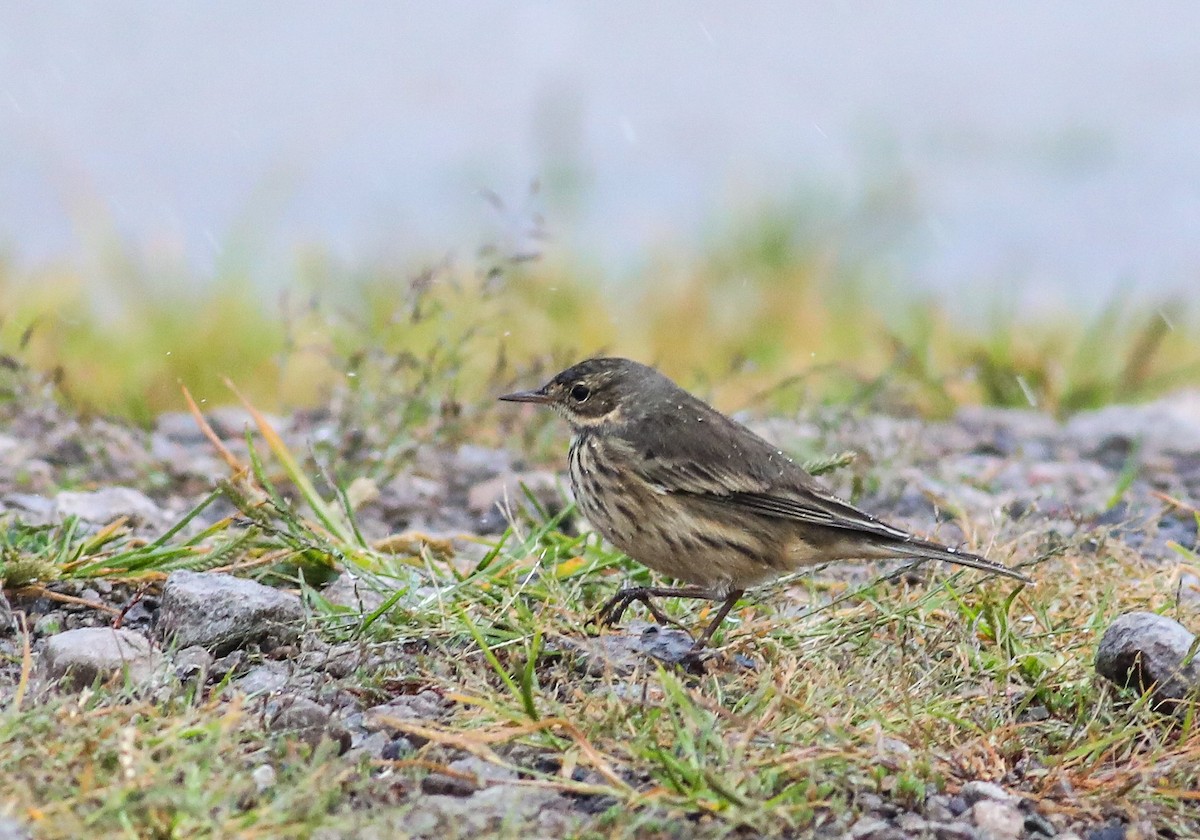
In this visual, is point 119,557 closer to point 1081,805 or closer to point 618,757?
point 618,757

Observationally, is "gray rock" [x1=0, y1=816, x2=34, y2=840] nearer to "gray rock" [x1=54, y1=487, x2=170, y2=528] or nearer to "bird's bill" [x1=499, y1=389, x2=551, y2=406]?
"gray rock" [x1=54, y1=487, x2=170, y2=528]

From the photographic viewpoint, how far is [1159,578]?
5199 mm

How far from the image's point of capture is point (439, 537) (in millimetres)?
5605

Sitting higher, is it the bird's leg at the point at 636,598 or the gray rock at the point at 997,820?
the bird's leg at the point at 636,598

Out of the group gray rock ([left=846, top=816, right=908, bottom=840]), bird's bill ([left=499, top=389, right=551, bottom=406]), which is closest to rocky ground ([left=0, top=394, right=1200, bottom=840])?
gray rock ([left=846, top=816, right=908, bottom=840])

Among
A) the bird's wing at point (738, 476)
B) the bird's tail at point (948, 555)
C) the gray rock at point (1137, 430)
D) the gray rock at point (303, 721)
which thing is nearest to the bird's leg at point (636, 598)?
the bird's wing at point (738, 476)

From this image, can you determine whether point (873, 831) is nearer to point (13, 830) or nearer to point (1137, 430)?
point (13, 830)

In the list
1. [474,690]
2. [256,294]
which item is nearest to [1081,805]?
[474,690]

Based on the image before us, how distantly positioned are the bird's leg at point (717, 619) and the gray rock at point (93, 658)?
1.45 meters

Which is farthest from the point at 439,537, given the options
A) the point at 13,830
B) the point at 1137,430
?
the point at 1137,430

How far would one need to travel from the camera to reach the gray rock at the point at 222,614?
436cm

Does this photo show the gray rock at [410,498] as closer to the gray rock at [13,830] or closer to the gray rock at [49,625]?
the gray rock at [49,625]

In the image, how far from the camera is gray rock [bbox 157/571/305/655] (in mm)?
4355

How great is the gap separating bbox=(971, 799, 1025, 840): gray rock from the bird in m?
1.07
